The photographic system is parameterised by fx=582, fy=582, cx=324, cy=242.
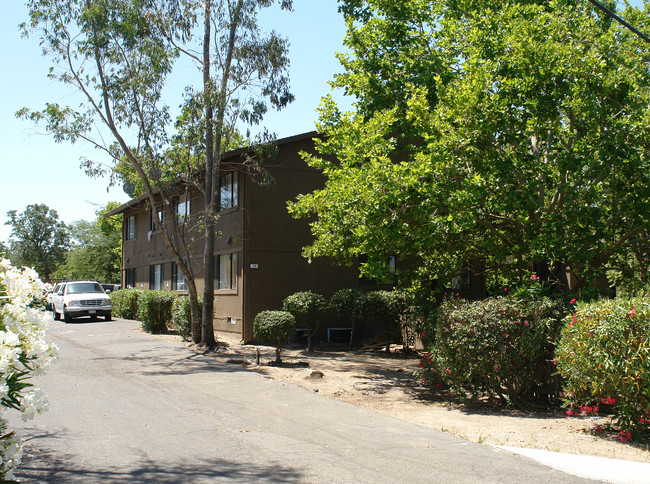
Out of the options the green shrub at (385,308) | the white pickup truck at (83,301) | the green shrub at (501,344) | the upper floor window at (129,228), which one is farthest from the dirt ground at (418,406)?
the upper floor window at (129,228)

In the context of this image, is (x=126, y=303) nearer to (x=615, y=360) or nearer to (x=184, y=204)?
(x=184, y=204)

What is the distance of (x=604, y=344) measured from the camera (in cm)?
745

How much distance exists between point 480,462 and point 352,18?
11.5 meters

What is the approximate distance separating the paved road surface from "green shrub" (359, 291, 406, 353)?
5884mm

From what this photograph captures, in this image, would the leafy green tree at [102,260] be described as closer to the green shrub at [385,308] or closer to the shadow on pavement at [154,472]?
the green shrub at [385,308]

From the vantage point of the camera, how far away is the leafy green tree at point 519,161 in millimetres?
10398

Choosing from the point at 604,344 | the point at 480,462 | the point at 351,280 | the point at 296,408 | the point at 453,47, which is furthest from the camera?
the point at 351,280

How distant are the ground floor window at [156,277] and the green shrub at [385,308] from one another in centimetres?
1318

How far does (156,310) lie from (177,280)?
160 inches

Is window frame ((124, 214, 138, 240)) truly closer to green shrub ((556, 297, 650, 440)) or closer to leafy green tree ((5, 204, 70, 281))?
green shrub ((556, 297, 650, 440))

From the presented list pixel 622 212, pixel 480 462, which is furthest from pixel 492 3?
pixel 480 462

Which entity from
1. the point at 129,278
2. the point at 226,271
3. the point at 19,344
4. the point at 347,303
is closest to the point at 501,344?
the point at 19,344

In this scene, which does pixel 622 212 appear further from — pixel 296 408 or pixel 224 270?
pixel 224 270

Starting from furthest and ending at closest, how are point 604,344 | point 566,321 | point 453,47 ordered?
point 453,47, point 566,321, point 604,344
